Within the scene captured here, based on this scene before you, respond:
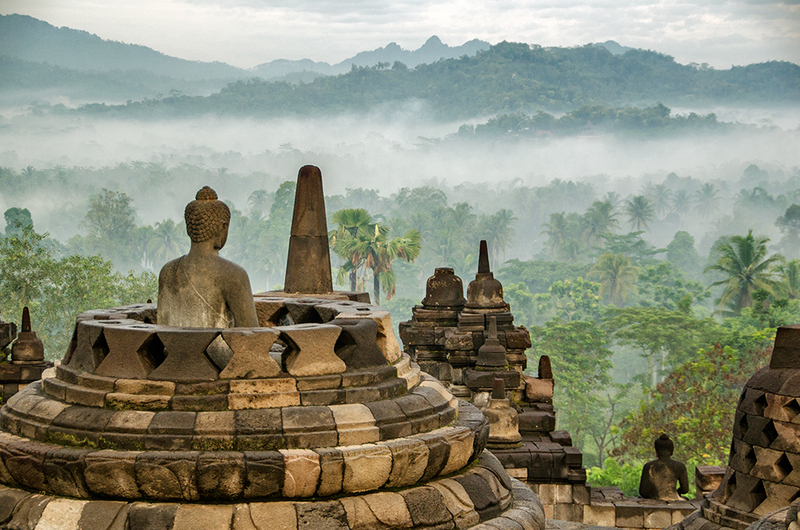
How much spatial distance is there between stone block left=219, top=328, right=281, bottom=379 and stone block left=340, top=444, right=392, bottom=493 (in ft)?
2.08

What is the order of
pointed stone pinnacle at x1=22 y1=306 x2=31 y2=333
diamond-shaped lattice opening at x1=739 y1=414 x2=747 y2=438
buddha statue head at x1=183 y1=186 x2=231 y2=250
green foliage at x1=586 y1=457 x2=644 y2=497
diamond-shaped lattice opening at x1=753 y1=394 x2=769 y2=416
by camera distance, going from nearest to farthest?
1. buddha statue head at x1=183 y1=186 x2=231 y2=250
2. diamond-shaped lattice opening at x1=753 y1=394 x2=769 y2=416
3. diamond-shaped lattice opening at x1=739 y1=414 x2=747 y2=438
4. pointed stone pinnacle at x1=22 y1=306 x2=31 y2=333
5. green foliage at x1=586 y1=457 x2=644 y2=497

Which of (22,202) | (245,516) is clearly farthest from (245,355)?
(22,202)

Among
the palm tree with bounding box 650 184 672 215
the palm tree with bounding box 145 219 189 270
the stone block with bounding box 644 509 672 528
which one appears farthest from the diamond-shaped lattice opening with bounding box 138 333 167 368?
the palm tree with bounding box 650 184 672 215

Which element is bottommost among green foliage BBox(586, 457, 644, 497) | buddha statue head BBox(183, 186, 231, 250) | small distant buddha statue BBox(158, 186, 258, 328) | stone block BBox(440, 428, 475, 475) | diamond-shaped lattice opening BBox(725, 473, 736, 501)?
green foliage BBox(586, 457, 644, 497)

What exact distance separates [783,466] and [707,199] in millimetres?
97512

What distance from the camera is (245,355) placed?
4.73 meters

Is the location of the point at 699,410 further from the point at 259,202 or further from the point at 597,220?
the point at 259,202

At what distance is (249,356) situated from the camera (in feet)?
15.5

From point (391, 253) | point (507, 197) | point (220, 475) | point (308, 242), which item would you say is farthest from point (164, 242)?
point (220, 475)

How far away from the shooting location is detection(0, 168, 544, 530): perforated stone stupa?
173 inches

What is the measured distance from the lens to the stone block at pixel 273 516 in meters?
4.35

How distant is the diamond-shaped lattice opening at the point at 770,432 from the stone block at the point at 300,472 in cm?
466

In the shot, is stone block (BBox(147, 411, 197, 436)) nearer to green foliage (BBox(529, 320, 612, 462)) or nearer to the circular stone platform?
the circular stone platform

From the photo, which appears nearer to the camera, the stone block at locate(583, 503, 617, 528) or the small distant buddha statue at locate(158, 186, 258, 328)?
the small distant buddha statue at locate(158, 186, 258, 328)
